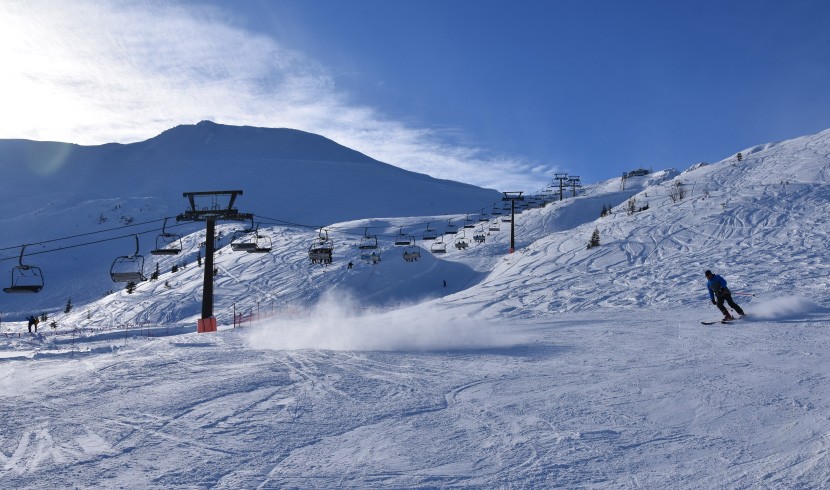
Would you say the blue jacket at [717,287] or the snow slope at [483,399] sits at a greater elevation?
the blue jacket at [717,287]

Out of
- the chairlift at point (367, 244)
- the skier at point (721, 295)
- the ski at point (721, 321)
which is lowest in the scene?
the ski at point (721, 321)

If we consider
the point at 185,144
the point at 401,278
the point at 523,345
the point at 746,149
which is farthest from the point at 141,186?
the point at 523,345

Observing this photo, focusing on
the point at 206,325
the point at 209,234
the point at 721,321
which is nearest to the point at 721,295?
the point at 721,321

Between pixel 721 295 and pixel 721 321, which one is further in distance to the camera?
pixel 721 295

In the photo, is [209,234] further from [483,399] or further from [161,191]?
[161,191]

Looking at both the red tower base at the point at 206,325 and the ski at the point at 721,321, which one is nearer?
the ski at the point at 721,321

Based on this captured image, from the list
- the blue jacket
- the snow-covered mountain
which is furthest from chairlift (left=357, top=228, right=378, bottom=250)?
the blue jacket

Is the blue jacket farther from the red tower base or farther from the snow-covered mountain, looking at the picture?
the snow-covered mountain

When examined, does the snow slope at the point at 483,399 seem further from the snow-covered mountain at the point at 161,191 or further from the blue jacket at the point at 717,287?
the snow-covered mountain at the point at 161,191

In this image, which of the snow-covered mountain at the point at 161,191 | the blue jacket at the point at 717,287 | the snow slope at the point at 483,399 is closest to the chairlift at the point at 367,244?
the snow slope at the point at 483,399

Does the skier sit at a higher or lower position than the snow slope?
higher

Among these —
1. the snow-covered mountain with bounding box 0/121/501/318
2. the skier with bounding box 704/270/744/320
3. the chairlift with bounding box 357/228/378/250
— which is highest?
the snow-covered mountain with bounding box 0/121/501/318

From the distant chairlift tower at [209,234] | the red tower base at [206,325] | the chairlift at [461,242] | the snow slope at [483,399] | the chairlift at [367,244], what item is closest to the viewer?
the snow slope at [483,399]

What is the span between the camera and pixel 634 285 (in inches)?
917
